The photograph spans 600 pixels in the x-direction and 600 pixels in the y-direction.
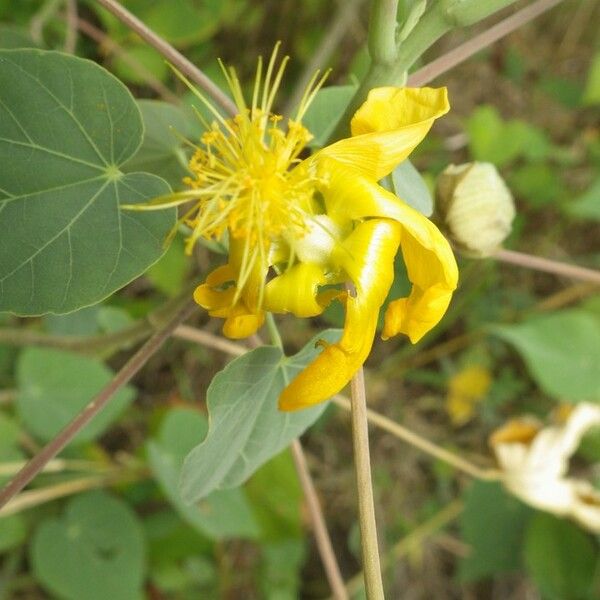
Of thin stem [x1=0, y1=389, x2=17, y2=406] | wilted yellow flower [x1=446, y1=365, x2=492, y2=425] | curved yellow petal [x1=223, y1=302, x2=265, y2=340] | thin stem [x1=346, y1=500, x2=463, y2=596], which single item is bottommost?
thin stem [x1=346, y1=500, x2=463, y2=596]

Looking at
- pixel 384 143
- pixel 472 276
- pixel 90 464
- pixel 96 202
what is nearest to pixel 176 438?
pixel 90 464

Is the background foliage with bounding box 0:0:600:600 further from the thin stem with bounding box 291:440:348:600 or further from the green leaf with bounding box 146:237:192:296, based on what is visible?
the thin stem with bounding box 291:440:348:600

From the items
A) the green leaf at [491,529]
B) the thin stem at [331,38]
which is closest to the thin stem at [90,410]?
the thin stem at [331,38]

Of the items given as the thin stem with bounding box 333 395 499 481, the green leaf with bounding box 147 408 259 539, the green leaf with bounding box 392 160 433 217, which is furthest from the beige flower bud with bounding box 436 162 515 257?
the green leaf with bounding box 147 408 259 539

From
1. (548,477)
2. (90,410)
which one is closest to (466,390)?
(548,477)

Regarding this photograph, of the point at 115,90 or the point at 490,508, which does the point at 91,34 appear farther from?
the point at 490,508

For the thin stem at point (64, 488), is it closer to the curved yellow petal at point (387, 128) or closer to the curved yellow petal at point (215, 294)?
the curved yellow petal at point (215, 294)
